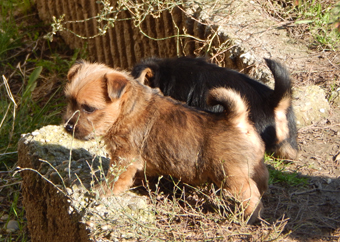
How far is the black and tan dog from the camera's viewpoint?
13.8 ft

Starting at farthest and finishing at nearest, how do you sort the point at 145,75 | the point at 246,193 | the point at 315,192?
the point at 145,75 < the point at 315,192 < the point at 246,193

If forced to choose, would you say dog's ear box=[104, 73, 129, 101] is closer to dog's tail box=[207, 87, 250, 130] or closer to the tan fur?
dog's tail box=[207, 87, 250, 130]

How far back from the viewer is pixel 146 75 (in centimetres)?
469

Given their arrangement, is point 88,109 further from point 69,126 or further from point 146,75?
point 146,75

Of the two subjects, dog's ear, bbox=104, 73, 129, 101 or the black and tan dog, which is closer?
dog's ear, bbox=104, 73, 129, 101

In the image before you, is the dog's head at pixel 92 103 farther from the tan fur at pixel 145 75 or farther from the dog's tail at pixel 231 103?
the tan fur at pixel 145 75

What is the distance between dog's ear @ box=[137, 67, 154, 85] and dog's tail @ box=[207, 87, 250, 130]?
4.81 ft

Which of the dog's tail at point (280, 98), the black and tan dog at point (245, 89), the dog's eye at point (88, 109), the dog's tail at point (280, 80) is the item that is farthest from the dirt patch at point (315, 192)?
the dog's eye at point (88, 109)

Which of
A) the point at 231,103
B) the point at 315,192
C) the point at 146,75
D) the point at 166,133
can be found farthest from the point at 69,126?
the point at 315,192

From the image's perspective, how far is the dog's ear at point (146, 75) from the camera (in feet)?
14.8

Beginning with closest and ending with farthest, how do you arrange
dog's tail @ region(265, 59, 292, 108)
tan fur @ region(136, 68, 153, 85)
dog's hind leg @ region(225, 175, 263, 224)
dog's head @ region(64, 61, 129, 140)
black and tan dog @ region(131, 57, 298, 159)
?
dog's hind leg @ region(225, 175, 263, 224), dog's head @ region(64, 61, 129, 140), dog's tail @ region(265, 59, 292, 108), black and tan dog @ region(131, 57, 298, 159), tan fur @ region(136, 68, 153, 85)

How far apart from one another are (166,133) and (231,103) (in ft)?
1.83

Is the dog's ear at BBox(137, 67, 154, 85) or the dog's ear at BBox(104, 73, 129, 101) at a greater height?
the dog's ear at BBox(104, 73, 129, 101)

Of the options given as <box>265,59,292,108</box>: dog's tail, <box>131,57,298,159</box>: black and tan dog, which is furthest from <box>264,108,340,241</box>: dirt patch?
<box>265,59,292,108</box>: dog's tail
